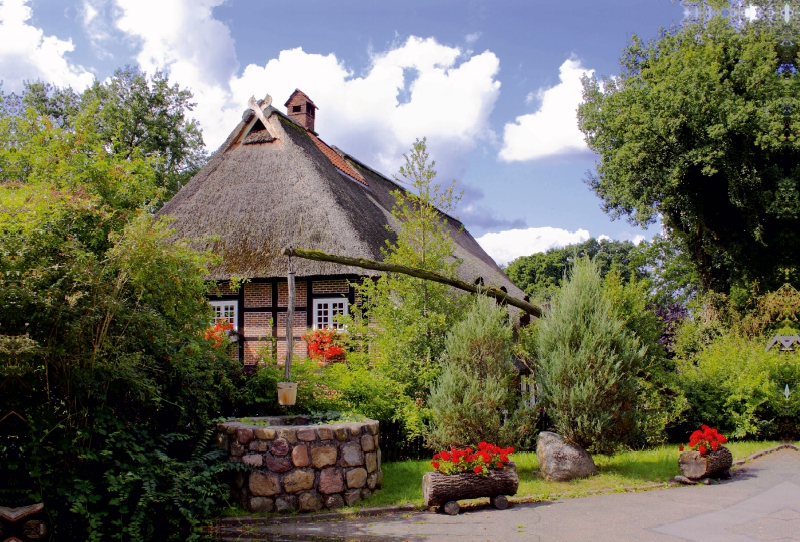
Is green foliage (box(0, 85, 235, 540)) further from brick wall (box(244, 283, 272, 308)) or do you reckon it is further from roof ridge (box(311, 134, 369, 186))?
roof ridge (box(311, 134, 369, 186))

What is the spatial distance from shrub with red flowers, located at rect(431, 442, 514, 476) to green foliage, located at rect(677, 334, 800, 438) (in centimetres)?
675

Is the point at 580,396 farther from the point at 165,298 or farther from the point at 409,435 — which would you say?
the point at 165,298

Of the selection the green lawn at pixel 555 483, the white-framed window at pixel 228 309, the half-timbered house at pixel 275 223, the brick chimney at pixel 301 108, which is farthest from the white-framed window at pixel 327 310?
the brick chimney at pixel 301 108

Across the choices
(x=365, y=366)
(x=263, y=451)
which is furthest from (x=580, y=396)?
(x=263, y=451)

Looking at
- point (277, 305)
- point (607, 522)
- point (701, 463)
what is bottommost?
point (607, 522)

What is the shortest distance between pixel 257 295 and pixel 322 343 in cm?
271

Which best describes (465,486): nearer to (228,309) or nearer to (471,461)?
(471,461)

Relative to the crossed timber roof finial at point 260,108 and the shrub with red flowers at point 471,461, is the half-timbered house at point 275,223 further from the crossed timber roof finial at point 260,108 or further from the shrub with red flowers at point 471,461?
the shrub with red flowers at point 471,461

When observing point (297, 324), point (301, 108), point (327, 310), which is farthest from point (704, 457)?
point (301, 108)

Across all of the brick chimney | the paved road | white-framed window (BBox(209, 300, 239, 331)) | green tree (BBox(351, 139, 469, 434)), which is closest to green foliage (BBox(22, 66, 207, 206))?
the brick chimney

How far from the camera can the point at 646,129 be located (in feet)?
55.4

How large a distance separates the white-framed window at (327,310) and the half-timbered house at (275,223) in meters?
0.02

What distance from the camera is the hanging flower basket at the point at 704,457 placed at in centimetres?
811

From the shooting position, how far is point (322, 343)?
13.2 metres
